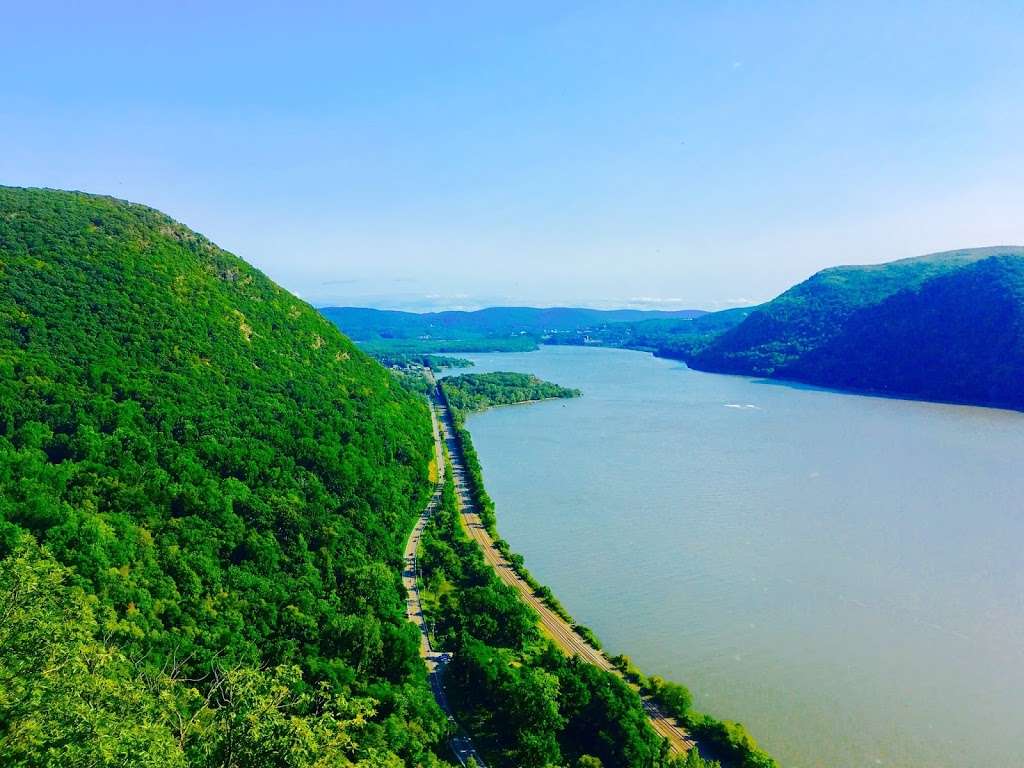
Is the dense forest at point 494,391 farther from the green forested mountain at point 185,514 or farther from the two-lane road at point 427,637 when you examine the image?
the two-lane road at point 427,637

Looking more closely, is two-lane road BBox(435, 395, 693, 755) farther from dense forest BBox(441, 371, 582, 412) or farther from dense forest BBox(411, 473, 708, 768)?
dense forest BBox(441, 371, 582, 412)

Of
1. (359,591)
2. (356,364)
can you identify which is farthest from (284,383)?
(359,591)

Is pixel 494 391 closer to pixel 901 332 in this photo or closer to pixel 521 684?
pixel 901 332

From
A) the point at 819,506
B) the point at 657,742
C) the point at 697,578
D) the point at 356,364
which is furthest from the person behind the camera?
the point at 356,364

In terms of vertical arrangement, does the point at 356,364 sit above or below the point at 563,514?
above

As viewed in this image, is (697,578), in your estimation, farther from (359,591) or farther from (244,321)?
(244,321)

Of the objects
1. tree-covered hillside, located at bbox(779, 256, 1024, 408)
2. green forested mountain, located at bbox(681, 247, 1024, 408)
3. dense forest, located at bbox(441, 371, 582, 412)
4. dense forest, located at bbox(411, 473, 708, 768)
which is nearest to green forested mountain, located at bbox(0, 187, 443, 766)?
→ dense forest, located at bbox(411, 473, 708, 768)

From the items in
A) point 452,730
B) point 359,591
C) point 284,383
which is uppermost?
point 284,383
